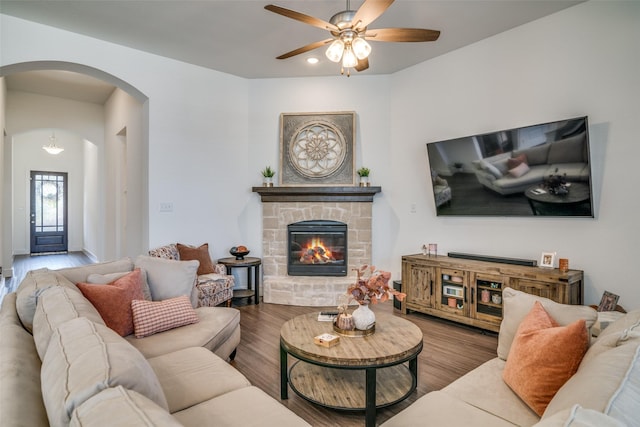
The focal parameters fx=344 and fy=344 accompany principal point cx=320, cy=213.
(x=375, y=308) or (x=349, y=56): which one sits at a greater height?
(x=349, y=56)

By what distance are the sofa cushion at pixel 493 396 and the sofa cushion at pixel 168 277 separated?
2036mm

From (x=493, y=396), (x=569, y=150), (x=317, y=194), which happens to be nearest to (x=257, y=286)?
(x=317, y=194)

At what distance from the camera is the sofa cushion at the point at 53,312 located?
127 cm

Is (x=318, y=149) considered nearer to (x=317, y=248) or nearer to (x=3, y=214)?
(x=317, y=248)

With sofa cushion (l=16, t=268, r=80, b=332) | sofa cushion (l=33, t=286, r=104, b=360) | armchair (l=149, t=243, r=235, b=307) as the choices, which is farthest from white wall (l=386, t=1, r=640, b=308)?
sofa cushion (l=16, t=268, r=80, b=332)

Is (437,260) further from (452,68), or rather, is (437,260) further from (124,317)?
(124,317)

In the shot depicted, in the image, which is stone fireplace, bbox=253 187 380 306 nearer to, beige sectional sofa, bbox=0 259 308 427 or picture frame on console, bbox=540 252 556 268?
picture frame on console, bbox=540 252 556 268

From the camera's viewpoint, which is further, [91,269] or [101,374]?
[91,269]

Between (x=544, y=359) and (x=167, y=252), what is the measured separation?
374 cm

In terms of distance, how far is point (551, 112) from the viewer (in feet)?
11.1

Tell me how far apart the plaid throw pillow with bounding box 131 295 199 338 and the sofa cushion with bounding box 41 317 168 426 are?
1137mm

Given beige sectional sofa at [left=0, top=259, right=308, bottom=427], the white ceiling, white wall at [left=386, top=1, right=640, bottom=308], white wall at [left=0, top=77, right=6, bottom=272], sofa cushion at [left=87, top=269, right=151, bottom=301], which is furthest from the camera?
white wall at [left=0, top=77, right=6, bottom=272]

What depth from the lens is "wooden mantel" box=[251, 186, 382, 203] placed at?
4.73 m

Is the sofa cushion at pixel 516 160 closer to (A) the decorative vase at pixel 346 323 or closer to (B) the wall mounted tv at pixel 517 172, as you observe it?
(B) the wall mounted tv at pixel 517 172
